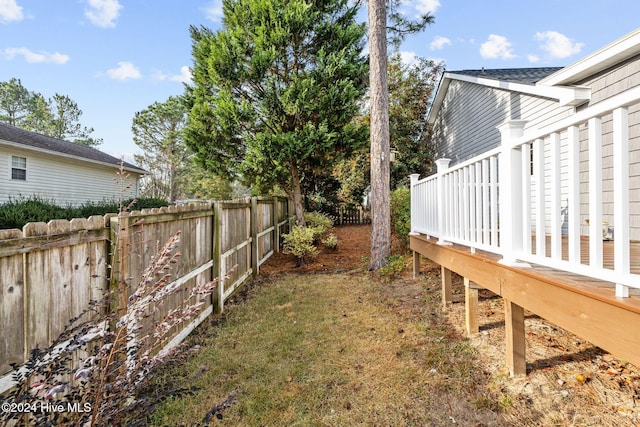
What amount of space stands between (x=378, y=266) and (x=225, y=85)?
6173mm

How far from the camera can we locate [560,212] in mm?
1860

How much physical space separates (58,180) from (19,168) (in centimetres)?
A: 154

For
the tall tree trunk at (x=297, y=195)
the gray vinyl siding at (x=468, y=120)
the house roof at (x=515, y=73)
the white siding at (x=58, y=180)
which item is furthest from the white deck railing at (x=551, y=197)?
the white siding at (x=58, y=180)

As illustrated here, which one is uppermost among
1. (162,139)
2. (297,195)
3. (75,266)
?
(162,139)

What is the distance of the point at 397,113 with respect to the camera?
14.0 meters

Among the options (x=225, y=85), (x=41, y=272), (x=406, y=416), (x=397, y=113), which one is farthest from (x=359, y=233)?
(x=41, y=272)

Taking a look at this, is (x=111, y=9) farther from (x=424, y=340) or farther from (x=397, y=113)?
(x=424, y=340)

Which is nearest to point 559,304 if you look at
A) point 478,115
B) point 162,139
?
point 478,115

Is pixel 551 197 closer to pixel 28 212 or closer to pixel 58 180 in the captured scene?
pixel 28 212

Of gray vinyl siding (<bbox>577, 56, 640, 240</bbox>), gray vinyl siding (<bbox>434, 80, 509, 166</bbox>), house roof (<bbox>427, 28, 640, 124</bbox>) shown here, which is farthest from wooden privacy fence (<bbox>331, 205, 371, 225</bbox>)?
gray vinyl siding (<bbox>577, 56, 640, 240</bbox>)

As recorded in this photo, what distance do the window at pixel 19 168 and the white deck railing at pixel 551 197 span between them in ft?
46.2

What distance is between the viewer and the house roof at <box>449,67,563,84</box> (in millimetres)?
7838

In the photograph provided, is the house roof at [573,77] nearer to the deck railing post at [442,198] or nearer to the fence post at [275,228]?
the deck railing post at [442,198]

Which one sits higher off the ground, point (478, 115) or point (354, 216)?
point (478, 115)
